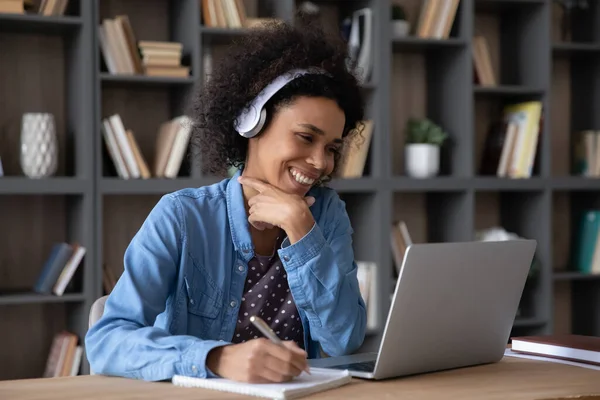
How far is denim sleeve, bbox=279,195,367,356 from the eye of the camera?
1819 millimetres

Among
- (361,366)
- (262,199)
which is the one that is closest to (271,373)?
(361,366)

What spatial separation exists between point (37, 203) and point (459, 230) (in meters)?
1.82

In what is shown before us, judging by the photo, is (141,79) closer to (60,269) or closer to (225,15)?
(225,15)

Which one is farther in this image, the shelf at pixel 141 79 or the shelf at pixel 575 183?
the shelf at pixel 575 183

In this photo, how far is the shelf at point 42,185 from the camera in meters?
3.29

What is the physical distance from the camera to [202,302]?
1.86m

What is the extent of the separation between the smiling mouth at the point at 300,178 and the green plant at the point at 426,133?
2.15 meters

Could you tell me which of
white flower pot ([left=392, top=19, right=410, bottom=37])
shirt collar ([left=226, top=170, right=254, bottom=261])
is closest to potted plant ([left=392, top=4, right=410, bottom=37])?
white flower pot ([left=392, top=19, right=410, bottom=37])

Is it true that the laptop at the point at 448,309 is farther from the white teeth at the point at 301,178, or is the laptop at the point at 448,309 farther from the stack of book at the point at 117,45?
the stack of book at the point at 117,45

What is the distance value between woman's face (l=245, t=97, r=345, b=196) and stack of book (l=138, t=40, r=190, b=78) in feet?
5.40

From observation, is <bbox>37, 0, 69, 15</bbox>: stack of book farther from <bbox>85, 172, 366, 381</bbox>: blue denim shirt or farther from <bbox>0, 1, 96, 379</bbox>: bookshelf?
<bbox>85, 172, 366, 381</bbox>: blue denim shirt

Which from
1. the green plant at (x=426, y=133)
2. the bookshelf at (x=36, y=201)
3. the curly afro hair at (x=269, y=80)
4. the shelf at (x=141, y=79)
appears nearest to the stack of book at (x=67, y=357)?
the bookshelf at (x=36, y=201)

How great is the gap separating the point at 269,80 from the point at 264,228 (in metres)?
0.32

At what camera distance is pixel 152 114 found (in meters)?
3.83
